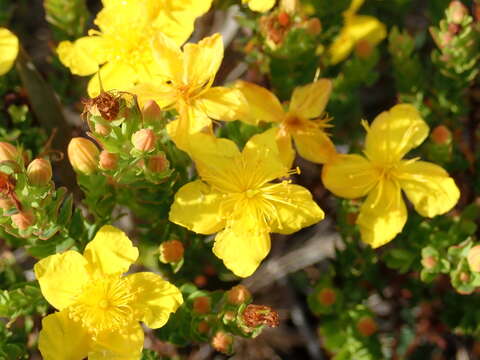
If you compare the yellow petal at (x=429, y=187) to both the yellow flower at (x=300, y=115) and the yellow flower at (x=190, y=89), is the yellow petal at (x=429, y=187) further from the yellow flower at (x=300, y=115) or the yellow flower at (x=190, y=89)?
the yellow flower at (x=190, y=89)

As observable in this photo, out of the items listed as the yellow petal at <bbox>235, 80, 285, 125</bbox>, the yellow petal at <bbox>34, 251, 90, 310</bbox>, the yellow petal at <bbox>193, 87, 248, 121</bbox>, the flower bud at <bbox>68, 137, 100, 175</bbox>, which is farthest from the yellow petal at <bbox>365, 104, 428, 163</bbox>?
the yellow petal at <bbox>34, 251, 90, 310</bbox>

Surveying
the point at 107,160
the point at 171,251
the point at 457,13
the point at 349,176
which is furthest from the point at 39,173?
the point at 457,13

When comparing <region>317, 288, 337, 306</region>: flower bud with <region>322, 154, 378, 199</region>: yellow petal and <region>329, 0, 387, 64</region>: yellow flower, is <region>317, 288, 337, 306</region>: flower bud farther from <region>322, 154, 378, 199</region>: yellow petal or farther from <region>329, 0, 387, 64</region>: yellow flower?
<region>329, 0, 387, 64</region>: yellow flower

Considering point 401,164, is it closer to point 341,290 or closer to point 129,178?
point 341,290

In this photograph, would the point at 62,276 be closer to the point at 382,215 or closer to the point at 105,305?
the point at 105,305

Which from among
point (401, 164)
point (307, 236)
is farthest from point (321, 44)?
point (307, 236)

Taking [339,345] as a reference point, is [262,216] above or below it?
above

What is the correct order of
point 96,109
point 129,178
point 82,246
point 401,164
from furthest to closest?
point 401,164 < point 82,246 < point 129,178 < point 96,109
